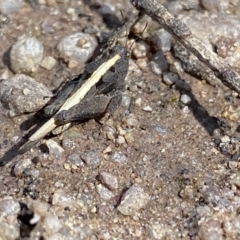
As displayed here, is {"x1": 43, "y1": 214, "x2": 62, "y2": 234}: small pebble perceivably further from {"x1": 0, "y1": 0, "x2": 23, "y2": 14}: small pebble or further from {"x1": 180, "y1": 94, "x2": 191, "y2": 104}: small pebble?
{"x1": 0, "y1": 0, "x2": 23, "y2": 14}: small pebble

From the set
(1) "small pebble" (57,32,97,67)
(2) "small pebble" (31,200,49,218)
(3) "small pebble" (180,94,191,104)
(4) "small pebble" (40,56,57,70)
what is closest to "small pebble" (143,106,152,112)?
(3) "small pebble" (180,94,191,104)

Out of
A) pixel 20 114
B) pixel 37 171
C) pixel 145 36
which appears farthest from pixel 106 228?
pixel 145 36

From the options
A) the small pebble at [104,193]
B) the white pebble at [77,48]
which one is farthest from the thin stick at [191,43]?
the small pebble at [104,193]

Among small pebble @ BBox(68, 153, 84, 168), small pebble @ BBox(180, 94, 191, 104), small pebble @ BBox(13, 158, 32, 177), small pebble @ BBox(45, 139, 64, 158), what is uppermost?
small pebble @ BBox(13, 158, 32, 177)

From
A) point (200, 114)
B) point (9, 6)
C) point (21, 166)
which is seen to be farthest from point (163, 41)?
point (21, 166)

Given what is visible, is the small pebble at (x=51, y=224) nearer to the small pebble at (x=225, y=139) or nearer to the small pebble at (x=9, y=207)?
the small pebble at (x=9, y=207)

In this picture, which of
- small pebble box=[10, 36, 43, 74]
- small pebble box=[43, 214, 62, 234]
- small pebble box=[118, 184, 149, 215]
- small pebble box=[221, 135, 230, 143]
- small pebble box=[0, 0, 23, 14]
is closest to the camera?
small pebble box=[43, 214, 62, 234]

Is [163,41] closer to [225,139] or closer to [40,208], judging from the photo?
[225,139]

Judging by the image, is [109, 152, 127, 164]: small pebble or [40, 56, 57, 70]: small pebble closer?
[109, 152, 127, 164]: small pebble
